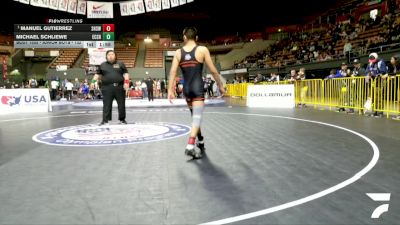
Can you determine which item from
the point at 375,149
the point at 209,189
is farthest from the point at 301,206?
the point at 375,149

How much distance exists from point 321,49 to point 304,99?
1400cm

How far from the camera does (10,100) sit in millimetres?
14016

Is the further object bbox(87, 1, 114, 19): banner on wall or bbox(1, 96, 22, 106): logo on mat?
bbox(87, 1, 114, 19): banner on wall

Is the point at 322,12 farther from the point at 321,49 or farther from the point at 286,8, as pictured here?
the point at 321,49

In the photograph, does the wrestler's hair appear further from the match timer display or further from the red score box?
the red score box

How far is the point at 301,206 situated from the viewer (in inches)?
116

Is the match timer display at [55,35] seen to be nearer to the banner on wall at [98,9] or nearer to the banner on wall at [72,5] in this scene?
the banner on wall at [72,5]

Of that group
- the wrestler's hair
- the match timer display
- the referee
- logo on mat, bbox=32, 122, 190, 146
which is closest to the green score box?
the match timer display

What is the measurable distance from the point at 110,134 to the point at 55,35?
8393 millimetres

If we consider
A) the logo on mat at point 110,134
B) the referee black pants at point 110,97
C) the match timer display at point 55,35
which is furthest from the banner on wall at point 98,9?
the logo on mat at point 110,134

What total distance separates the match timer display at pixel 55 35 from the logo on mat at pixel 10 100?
6.94 feet

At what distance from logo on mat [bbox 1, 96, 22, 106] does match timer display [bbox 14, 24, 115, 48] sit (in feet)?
6.94

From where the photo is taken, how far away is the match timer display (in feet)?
44.5

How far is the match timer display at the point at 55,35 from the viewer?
44.5 ft
